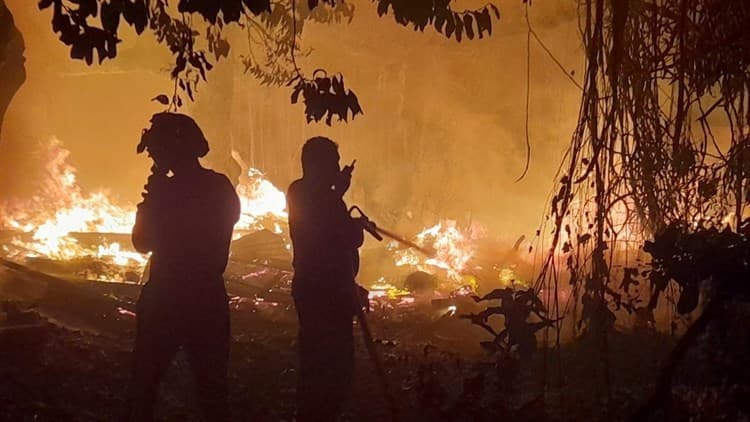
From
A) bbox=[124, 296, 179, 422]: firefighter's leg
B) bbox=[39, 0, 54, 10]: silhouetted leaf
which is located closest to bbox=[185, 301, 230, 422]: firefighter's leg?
bbox=[124, 296, 179, 422]: firefighter's leg

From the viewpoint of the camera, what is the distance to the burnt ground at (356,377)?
4.82 metres

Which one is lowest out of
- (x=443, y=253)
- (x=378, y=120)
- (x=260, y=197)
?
(x=443, y=253)

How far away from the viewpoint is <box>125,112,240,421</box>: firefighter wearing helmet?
3.77 meters

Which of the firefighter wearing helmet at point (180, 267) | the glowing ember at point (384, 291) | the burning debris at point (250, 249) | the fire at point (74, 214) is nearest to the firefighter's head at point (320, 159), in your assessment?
the firefighter wearing helmet at point (180, 267)

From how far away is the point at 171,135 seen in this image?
3.76 meters

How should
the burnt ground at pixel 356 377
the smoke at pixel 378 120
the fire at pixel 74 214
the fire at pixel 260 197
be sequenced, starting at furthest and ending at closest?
the fire at pixel 260 197 → the smoke at pixel 378 120 → the fire at pixel 74 214 → the burnt ground at pixel 356 377

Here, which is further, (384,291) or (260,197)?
(260,197)

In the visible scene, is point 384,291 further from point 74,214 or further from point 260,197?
point 74,214

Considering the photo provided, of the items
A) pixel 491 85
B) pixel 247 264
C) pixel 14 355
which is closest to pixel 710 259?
pixel 14 355

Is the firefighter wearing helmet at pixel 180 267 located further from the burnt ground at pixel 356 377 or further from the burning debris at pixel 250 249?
the burning debris at pixel 250 249

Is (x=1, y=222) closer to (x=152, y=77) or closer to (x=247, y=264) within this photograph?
(x=152, y=77)

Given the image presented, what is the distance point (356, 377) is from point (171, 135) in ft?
10.7

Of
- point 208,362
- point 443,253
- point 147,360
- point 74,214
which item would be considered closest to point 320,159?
point 208,362

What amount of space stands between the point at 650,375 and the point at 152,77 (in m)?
14.4
